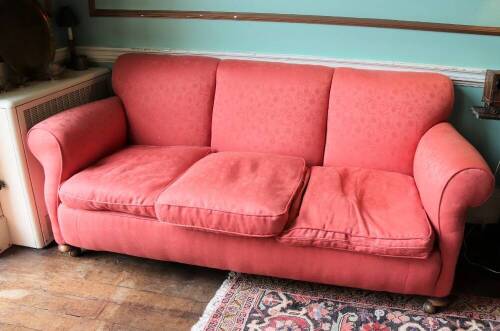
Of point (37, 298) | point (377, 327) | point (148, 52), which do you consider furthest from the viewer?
point (148, 52)

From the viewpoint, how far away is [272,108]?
2156 mm

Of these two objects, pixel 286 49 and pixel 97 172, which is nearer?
pixel 97 172

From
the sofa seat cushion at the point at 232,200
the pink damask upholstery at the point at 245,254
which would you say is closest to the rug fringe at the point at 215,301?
the pink damask upholstery at the point at 245,254

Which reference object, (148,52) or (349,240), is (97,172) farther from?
(349,240)

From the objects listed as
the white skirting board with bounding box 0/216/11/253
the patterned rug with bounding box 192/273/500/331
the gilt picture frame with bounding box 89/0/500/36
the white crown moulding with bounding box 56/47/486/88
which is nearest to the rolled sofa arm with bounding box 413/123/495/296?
the patterned rug with bounding box 192/273/500/331

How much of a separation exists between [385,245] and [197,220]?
688 millimetres

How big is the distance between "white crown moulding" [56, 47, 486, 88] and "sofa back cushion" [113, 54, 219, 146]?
0.46 ft

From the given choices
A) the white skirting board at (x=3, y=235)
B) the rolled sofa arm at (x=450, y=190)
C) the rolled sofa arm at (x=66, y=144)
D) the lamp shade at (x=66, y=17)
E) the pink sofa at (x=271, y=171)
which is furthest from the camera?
the lamp shade at (x=66, y=17)

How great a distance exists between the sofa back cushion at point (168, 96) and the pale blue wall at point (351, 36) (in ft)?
0.59

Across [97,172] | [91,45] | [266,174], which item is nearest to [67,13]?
[91,45]

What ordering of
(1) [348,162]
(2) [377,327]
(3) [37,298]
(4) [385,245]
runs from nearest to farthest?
(4) [385,245]
(2) [377,327]
(3) [37,298]
(1) [348,162]

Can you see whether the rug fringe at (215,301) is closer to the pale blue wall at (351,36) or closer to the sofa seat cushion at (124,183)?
the sofa seat cushion at (124,183)

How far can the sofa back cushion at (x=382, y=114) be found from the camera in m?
1.99

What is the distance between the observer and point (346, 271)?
1.69m
